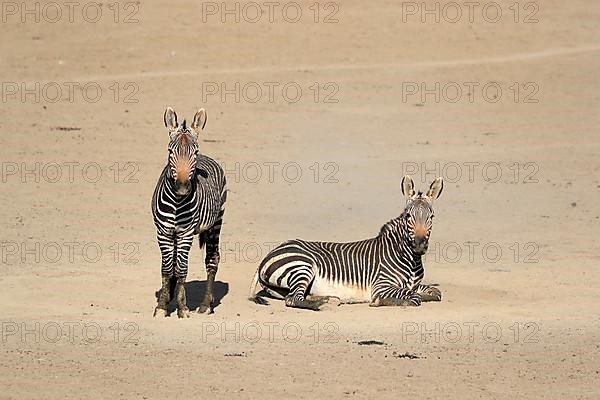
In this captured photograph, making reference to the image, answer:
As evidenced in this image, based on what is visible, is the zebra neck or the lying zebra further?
the zebra neck

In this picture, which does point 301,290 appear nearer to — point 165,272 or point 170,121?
point 165,272

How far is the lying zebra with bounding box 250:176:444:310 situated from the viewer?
1378 centimetres

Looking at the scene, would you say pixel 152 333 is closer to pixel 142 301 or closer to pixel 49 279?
pixel 142 301

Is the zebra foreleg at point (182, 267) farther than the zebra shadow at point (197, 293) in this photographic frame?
No

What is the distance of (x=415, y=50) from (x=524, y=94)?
A: 4430 mm

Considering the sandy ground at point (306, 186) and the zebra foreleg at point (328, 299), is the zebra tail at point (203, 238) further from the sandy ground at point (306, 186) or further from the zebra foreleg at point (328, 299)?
the zebra foreleg at point (328, 299)

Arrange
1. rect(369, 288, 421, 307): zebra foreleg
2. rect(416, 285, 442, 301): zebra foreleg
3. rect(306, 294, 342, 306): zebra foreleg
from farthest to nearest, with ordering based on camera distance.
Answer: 1. rect(306, 294, 342, 306): zebra foreleg
2. rect(416, 285, 442, 301): zebra foreleg
3. rect(369, 288, 421, 307): zebra foreleg

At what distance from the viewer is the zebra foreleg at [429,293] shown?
45.5 ft

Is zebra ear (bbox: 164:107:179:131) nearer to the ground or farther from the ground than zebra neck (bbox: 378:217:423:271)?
farther from the ground

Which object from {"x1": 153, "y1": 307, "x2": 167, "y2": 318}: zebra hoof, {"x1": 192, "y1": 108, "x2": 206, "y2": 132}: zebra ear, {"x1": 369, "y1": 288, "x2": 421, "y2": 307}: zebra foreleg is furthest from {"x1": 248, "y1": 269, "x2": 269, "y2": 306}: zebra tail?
{"x1": 192, "y1": 108, "x2": 206, "y2": 132}: zebra ear

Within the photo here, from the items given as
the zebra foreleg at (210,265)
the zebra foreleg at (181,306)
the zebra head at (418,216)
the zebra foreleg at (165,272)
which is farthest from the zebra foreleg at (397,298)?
the zebra foreleg at (165,272)

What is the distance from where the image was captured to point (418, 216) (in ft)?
45.1

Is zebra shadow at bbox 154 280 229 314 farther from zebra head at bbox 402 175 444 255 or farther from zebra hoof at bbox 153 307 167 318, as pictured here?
zebra head at bbox 402 175 444 255

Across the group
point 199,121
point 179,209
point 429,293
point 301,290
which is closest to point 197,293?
point 301,290
